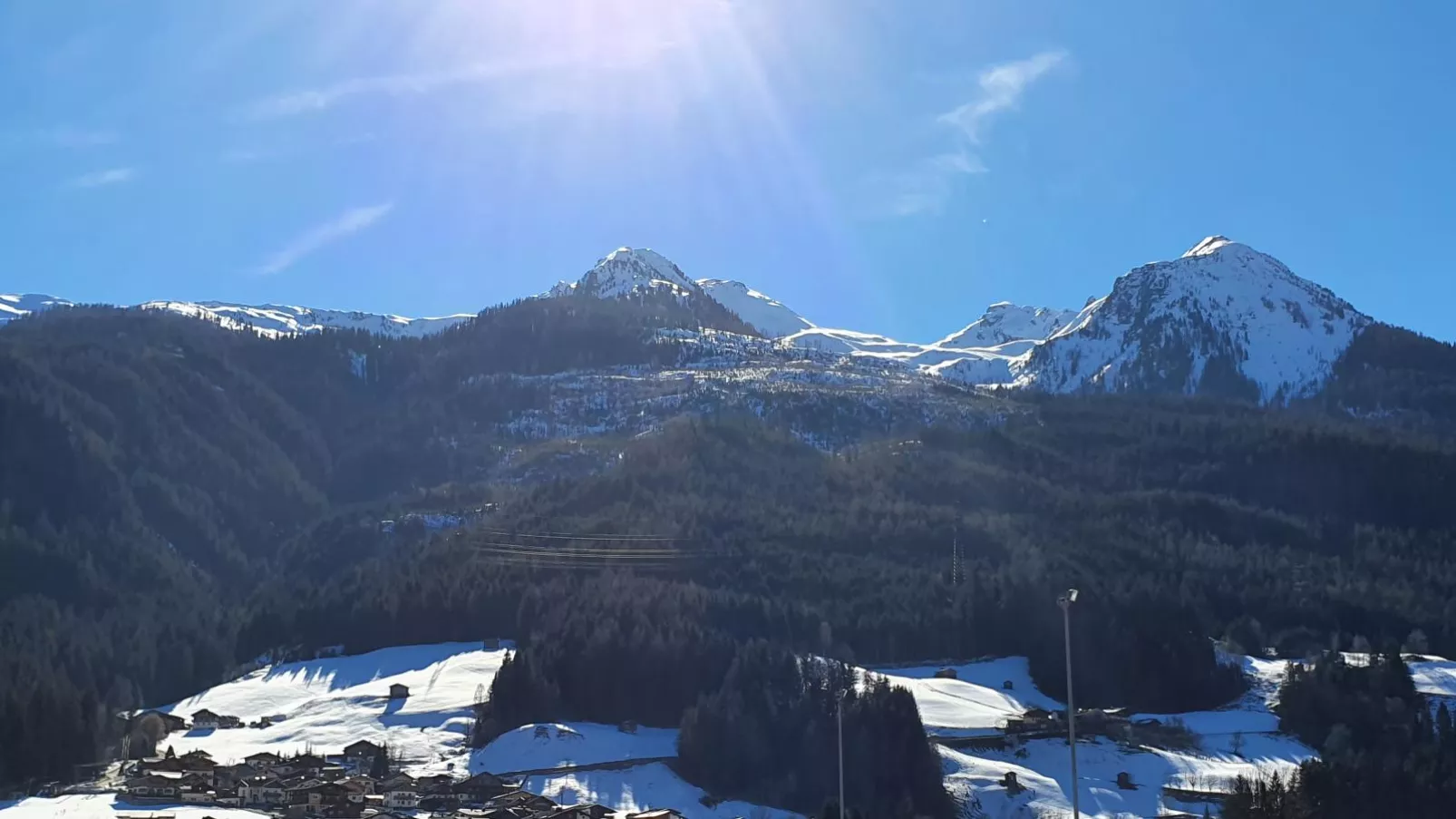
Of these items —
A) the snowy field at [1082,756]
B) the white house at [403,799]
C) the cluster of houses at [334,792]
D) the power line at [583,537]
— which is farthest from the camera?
the power line at [583,537]

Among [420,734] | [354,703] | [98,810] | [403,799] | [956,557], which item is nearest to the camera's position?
[98,810]

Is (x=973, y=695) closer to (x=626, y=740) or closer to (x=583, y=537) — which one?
(x=626, y=740)

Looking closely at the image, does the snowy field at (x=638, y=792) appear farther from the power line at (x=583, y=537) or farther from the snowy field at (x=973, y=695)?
the power line at (x=583, y=537)

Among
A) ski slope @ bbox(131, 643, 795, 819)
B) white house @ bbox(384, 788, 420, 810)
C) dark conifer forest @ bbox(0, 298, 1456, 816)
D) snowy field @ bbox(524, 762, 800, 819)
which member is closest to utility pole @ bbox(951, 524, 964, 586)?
dark conifer forest @ bbox(0, 298, 1456, 816)

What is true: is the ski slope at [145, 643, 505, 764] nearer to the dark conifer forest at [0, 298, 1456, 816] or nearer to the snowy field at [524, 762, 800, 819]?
the dark conifer forest at [0, 298, 1456, 816]

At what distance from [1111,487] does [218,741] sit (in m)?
120

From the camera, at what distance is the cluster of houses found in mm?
80188

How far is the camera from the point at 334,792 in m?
83.2

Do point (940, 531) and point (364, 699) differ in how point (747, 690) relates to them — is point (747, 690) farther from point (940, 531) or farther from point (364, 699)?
point (940, 531)

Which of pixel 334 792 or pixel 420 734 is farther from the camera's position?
pixel 420 734

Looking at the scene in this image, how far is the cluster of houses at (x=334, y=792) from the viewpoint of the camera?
263ft

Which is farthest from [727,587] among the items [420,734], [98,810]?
[98,810]

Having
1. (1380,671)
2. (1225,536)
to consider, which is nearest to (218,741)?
(1380,671)

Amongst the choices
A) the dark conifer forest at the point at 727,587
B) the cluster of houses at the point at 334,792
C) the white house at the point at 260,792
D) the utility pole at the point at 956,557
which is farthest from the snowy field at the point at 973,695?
the white house at the point at 260,792
